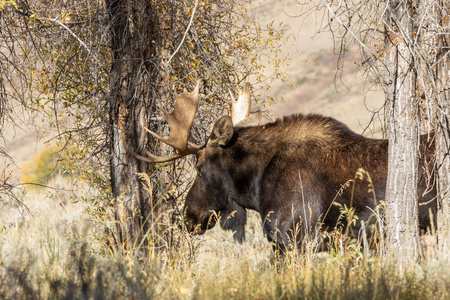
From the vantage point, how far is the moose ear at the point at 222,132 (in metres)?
6.68

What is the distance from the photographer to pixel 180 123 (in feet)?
22.0

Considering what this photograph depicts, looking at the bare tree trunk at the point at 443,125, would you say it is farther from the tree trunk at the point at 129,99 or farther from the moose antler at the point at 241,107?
the tree trunk at the point at 129,99

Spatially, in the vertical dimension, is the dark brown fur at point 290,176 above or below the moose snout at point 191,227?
above

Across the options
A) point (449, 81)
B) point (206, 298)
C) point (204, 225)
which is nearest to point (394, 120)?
point (449, 81)

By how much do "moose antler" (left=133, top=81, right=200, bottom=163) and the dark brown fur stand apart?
425 millimetres

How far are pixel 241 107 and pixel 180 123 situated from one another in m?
1.25

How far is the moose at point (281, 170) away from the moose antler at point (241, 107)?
0.01 metres

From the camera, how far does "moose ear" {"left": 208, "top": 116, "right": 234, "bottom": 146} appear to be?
668 centimetres

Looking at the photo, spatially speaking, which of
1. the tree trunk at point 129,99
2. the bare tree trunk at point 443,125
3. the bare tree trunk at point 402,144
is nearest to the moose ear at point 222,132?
the tree trunk at point 129,99

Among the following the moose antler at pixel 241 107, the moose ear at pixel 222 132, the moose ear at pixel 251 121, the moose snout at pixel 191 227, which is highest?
the moose antler at pixel 241 107

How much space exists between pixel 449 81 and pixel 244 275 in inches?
106

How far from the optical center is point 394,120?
494cm

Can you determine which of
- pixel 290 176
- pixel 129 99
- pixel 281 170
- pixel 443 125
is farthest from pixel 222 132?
pixel 443 125

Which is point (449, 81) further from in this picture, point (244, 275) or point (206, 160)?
point (206, 160)
